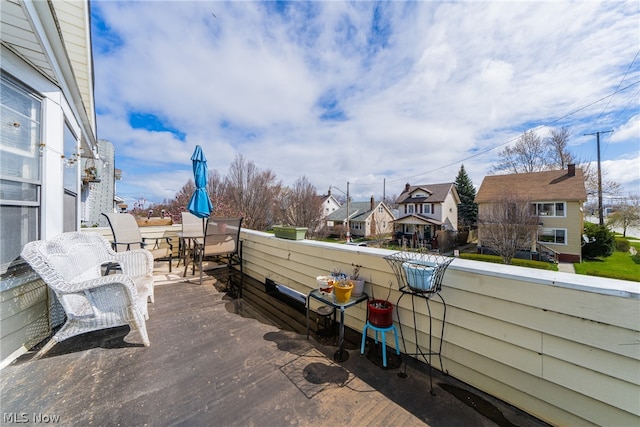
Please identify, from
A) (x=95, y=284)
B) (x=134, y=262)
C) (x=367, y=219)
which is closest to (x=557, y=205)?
(x=367, y=219)

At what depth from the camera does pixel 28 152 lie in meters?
2.28

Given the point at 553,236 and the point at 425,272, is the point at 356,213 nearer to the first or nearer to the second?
the point at 553,236

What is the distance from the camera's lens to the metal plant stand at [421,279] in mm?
1678

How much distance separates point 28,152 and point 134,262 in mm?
1542

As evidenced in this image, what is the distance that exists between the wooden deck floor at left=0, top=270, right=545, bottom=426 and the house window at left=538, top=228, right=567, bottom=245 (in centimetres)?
1828

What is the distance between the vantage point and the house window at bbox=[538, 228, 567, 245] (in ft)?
47.1

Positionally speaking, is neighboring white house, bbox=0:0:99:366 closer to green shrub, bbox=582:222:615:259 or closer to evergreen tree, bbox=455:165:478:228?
green shrub, bbox=582:222:615:259

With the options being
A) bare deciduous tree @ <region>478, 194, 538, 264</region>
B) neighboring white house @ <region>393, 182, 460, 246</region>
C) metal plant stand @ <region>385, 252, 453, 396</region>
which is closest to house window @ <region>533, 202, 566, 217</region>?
bare deciduous tree @ <region>478, 194, 538, 264</region>

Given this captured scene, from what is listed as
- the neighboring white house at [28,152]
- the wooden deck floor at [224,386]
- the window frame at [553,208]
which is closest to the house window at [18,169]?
the neighboring white house at [28,152]

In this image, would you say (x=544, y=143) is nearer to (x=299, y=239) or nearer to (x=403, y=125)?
(x=403, y=125)

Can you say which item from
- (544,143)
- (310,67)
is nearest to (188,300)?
(310,67)

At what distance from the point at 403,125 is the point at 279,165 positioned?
8557 millimetres

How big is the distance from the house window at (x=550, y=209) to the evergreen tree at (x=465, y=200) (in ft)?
34.8

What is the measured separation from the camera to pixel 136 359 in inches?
79.7
